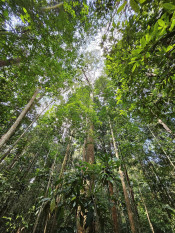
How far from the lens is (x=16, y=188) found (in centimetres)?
636

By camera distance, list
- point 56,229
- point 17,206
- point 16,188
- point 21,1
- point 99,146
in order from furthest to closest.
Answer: point 99,146 < point 16,188 < point 17,206 < point 21,1 < point 56,229

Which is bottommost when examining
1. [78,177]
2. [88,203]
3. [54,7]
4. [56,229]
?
[56,229]

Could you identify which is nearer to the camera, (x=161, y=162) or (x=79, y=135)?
(x=79, y=135)

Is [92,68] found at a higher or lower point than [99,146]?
higher

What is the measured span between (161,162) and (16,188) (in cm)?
1268

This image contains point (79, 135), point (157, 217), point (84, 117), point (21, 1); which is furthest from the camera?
point (157, 217)

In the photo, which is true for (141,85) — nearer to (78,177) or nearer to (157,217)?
(78,177)

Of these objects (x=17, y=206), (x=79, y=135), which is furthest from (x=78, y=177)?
(x=17, y=206)

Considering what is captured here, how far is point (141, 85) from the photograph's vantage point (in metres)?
2.06

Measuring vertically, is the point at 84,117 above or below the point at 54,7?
below

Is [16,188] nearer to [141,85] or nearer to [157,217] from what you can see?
[141,85]

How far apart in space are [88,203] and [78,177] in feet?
1.63

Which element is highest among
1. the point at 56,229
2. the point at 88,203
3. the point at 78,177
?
the point at 78,177

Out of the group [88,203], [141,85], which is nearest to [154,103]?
[141,85]
